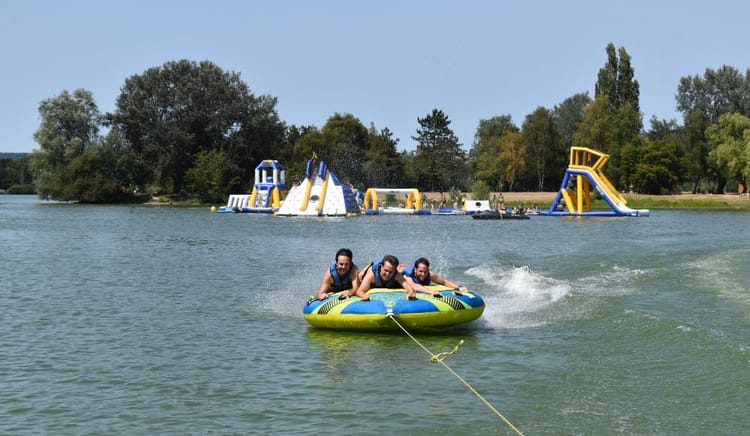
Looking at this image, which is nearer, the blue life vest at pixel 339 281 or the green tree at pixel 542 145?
the blue life vest at pixel 339 281

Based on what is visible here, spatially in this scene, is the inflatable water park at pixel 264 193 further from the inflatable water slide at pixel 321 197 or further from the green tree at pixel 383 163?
the green tree at pixel 383 163

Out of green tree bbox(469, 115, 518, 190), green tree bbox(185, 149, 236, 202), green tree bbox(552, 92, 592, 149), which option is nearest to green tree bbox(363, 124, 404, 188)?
green tree bbox(469, 115, 518, 190)

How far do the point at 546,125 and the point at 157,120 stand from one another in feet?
149

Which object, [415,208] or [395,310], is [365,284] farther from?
[415,208]

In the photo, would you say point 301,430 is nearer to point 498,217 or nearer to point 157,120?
point 498,217

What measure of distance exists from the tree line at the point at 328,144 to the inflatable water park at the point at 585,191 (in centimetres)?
1951

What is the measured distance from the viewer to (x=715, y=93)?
105750 millimetres

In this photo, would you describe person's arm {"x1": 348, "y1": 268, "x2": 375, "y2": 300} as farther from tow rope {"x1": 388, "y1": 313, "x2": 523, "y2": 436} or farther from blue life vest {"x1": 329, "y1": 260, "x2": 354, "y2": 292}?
tow rope {"x1": 388, "y1": 313, "x2": 523, "y2": 436}

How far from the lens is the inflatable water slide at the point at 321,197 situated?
65375 millimetres

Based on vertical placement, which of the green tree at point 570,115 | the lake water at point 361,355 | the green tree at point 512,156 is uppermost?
the green tree at point 570,115

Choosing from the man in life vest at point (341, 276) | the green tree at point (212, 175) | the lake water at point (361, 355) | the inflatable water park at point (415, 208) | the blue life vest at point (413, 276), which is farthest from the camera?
the green tree at point (212, 175)

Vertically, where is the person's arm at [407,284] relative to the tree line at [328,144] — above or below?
below

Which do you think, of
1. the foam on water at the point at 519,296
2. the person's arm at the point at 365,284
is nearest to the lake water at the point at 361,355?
the foam on water at the point at 519,296

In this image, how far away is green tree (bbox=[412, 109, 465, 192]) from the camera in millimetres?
108062
